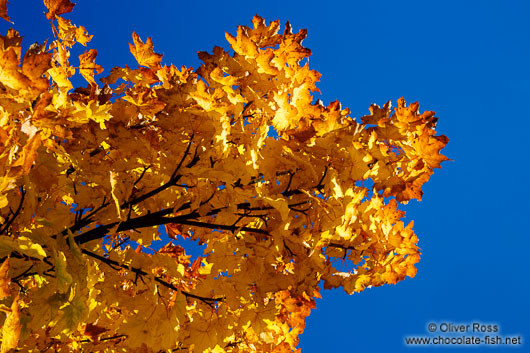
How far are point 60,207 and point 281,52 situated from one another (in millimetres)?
1636

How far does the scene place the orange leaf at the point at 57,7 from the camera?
2619mm

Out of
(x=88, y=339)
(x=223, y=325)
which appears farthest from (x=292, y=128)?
(x=88, y=339)

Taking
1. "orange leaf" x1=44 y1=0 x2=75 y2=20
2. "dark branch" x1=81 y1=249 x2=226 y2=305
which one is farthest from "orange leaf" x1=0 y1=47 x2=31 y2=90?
"orange leaf" x1=44 y1=0 x2=75 y2=20

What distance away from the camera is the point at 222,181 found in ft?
6.42

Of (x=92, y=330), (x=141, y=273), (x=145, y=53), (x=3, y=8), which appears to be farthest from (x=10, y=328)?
(x=145, y=53)

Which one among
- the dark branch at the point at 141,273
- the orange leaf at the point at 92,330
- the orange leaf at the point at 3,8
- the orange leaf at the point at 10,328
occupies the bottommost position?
the orange leaf at the point at 10,328

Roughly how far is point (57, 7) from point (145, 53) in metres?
0.61

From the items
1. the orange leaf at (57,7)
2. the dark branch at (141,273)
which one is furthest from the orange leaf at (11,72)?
the orange leaf at (57,7)

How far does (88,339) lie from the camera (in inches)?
131

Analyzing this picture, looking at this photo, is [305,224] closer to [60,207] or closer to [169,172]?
[169,172]

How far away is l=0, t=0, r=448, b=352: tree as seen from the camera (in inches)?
75.5

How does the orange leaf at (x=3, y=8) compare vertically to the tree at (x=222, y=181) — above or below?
above

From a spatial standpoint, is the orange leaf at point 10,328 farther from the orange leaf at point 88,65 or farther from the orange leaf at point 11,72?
the orange leaf at point 88,65

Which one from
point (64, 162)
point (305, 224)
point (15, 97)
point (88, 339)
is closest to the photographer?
point (15, 97)
